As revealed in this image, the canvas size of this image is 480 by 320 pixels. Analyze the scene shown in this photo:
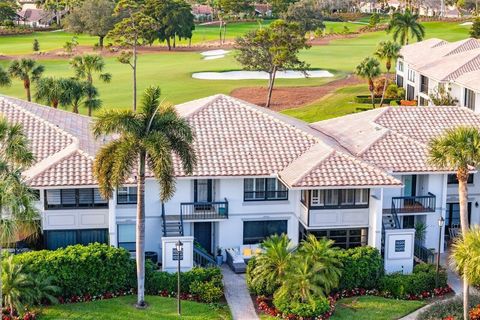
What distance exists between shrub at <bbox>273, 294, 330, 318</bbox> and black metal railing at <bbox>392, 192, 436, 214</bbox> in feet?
28.2

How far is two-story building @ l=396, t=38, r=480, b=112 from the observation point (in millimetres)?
61812

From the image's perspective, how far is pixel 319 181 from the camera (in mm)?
37719

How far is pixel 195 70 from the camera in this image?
9762 centimetres

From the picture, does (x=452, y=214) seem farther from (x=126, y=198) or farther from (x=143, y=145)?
(x=143, y=145)

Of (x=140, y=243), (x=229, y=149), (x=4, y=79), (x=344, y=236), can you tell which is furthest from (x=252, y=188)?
(x=4, y=79)

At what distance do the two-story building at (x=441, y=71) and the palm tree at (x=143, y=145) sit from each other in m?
29.6

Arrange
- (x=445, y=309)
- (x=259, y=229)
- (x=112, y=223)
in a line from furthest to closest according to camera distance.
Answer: (x=259, y=229), (x=112, y=223), (x=445, y=309)

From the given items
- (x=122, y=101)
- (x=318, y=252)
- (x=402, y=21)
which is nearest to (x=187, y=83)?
(x=122, y=101)

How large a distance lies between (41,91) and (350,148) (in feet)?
83.4

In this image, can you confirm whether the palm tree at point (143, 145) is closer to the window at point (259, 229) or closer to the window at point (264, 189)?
the window at point (264, 189)

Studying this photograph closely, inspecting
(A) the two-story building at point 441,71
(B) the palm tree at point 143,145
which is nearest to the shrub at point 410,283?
(B) the palm tree at point 143,145

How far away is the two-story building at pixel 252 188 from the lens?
126ft

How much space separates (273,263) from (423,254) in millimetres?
9160

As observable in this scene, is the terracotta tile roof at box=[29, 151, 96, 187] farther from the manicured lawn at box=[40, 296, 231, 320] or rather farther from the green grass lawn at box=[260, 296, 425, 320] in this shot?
the green grass lawn at box=[260, 296, 425, 320]
